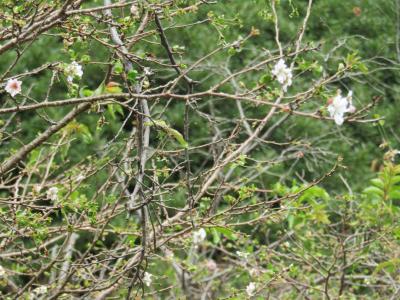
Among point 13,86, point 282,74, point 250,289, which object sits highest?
point 13,86

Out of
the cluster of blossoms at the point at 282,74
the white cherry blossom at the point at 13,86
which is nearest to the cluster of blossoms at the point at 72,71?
the white cherry blossom at the point at 13,86

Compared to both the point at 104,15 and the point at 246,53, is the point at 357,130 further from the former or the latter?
the point at 104,15

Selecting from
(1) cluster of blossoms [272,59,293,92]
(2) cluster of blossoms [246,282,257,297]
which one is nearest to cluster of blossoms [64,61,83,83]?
(1) cluster of blossoms [272,59,293,92]

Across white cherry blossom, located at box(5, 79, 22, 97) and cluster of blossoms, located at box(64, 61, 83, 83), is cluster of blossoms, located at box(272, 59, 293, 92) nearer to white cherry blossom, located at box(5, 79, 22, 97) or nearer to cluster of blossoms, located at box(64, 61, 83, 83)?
cluster of blossoms, located at box(64, 61, 83, 83)

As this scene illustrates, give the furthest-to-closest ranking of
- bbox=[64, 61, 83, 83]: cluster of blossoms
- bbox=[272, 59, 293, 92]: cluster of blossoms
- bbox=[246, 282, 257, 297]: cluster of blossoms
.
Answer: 1. bbox=[246, 282, 257, 297]: cluster of blossoms
2. bbox=[64, 61, 83, 83]: cluster of blossoms
3. bbox=[272, 59, 293, 92]: cluster of blossoms

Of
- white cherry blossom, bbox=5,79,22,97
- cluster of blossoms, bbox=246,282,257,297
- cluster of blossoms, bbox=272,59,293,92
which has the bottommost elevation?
cluster of blossoms, bbox=246,282,257,297

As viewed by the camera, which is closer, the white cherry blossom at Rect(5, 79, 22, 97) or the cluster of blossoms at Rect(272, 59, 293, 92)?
the cluster of blossoms at Rect(272, 59, 293, 92)

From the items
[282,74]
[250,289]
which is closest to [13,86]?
[282,74]

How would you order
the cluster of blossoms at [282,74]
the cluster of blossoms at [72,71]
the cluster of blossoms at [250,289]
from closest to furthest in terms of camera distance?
the cluster of blossoms at [282,74], the cluster of blossoms at [72,71], the cluster of blossoms at [250,289]

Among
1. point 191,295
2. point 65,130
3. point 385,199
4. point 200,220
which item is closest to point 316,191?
point 385,199

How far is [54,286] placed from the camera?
338 centimetres

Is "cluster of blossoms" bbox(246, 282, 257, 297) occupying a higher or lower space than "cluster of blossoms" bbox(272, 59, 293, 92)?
lower

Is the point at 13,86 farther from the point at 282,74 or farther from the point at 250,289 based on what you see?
the point at 250,289

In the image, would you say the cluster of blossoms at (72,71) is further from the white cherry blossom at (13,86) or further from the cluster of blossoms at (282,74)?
the cluster of blossoms at (282,74)
